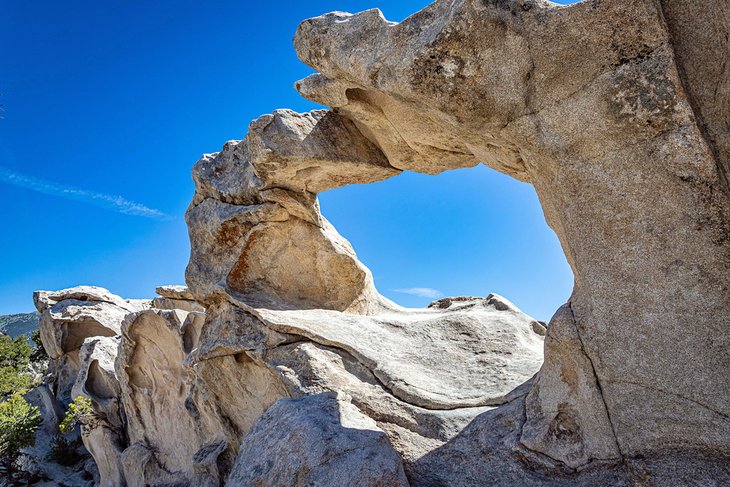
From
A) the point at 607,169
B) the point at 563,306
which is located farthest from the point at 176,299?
the point at 607,169

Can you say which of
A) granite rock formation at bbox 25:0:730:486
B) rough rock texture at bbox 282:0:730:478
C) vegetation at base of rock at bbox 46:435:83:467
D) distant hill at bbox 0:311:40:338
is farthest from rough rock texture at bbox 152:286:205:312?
distant hill at bbox 0:311:40:338

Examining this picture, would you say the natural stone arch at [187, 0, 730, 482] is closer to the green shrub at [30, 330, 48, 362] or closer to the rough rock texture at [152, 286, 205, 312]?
the rough rock texture at [152, 286, 205, 312]

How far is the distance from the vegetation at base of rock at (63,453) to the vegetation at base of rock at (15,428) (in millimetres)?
1434

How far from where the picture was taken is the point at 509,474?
233 inches

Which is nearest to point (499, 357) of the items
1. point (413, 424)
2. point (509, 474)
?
point (413, 424)

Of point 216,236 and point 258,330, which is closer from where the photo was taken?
point 258,330

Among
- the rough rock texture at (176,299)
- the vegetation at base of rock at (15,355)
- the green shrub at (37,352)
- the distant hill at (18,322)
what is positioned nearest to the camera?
the rough rock texture at (176,299)

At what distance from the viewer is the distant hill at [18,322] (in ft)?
225

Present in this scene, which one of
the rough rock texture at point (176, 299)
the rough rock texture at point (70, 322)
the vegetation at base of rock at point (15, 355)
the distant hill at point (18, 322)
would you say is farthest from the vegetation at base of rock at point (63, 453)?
the distant hill at point (18, 322)

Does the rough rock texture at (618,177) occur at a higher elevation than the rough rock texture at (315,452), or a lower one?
higher

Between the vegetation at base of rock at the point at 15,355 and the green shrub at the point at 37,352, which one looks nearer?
the vegetation at base of rock at the point at 15,355

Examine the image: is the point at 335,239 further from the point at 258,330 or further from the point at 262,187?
the point at 258,330

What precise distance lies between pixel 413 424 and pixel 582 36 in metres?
5.08

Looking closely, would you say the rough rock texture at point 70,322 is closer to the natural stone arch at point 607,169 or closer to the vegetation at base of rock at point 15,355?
the vegetation at base of rock at point 15,355
